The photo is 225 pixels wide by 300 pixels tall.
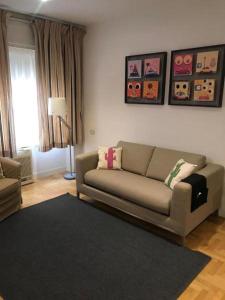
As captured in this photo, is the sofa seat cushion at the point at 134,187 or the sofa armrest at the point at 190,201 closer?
the sofa armrest at the point at 190,201

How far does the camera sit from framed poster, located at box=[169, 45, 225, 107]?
110 inches

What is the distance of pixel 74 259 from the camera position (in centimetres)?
228

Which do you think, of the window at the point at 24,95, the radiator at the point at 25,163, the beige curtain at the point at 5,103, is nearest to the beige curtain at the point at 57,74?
the window at the point at 24,95

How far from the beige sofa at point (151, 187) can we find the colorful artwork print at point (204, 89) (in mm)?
687

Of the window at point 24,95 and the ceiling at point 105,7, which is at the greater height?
the ceiling at point 105,7

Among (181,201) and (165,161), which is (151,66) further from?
(181,201)

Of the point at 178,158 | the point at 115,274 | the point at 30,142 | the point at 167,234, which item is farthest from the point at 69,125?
the point at 115,274

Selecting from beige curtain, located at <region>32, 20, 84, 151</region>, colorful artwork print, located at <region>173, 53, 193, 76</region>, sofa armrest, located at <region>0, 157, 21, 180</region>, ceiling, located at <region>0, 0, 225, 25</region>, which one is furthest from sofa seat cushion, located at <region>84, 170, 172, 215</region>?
ceiling, located at <region>0, 0, 225, 25</region>

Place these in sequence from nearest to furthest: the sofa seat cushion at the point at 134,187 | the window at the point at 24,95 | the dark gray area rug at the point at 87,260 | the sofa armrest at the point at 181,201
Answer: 1. the dark gray area rug at the point at 87,260
2. the sofa armrest at the point at 181,201
3. the sofa seat cushion at the point at 134,187
4. the window at the point at 24,95

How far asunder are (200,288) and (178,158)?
148 centimetres

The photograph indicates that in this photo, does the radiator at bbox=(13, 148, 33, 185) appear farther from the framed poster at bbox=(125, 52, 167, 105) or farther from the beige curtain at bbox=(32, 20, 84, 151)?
the framed poster at bbox=(125, 52, 167, 105)

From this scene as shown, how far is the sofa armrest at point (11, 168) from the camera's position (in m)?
3.14

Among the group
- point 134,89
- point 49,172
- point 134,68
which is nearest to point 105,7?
point 134,68

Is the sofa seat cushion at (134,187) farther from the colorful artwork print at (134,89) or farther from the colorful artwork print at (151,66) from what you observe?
the colorful artwork print at (151,66)
